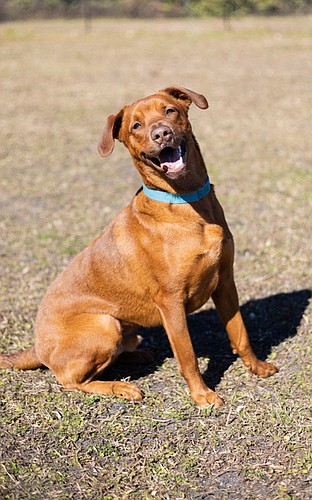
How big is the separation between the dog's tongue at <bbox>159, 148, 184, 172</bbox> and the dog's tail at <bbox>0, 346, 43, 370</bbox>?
1.51m

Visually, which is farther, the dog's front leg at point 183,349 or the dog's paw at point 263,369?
the dog's paw at point 263,369

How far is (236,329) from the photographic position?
13.8 feet

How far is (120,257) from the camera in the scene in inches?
157

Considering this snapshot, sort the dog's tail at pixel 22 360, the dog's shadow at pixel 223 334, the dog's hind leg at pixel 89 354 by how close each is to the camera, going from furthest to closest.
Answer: the dog's shadow at pixel 223 334 → the dog's tail at pixel 22 360 → the dog's hind leg at pixel 89 354

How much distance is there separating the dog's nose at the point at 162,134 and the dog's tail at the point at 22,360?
5.38 ft

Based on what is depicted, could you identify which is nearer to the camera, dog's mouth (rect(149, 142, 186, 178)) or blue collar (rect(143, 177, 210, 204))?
dog's mouth (rect(149, 142, 186, 178))

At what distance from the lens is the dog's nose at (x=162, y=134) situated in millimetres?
3488

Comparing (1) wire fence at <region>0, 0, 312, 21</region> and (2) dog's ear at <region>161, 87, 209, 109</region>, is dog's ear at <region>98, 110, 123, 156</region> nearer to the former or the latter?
(2) dog's ear at <region>161, 87, 209, 109</region>

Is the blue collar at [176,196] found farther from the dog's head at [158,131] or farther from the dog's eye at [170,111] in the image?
the dog's eye at [170,111]

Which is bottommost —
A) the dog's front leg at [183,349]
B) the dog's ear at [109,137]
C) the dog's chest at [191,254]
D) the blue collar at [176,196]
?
the dog's front leg at [183,349]

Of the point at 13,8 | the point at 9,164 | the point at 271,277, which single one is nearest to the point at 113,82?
the point at 9,164

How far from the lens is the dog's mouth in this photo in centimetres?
358

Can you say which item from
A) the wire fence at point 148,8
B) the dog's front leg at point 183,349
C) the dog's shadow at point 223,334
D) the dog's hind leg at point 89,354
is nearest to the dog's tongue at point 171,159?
the dog's front leg at point 183,349

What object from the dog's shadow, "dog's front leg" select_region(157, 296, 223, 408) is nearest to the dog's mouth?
"dog's front leg" select_region(157, 296, 223, 408)
